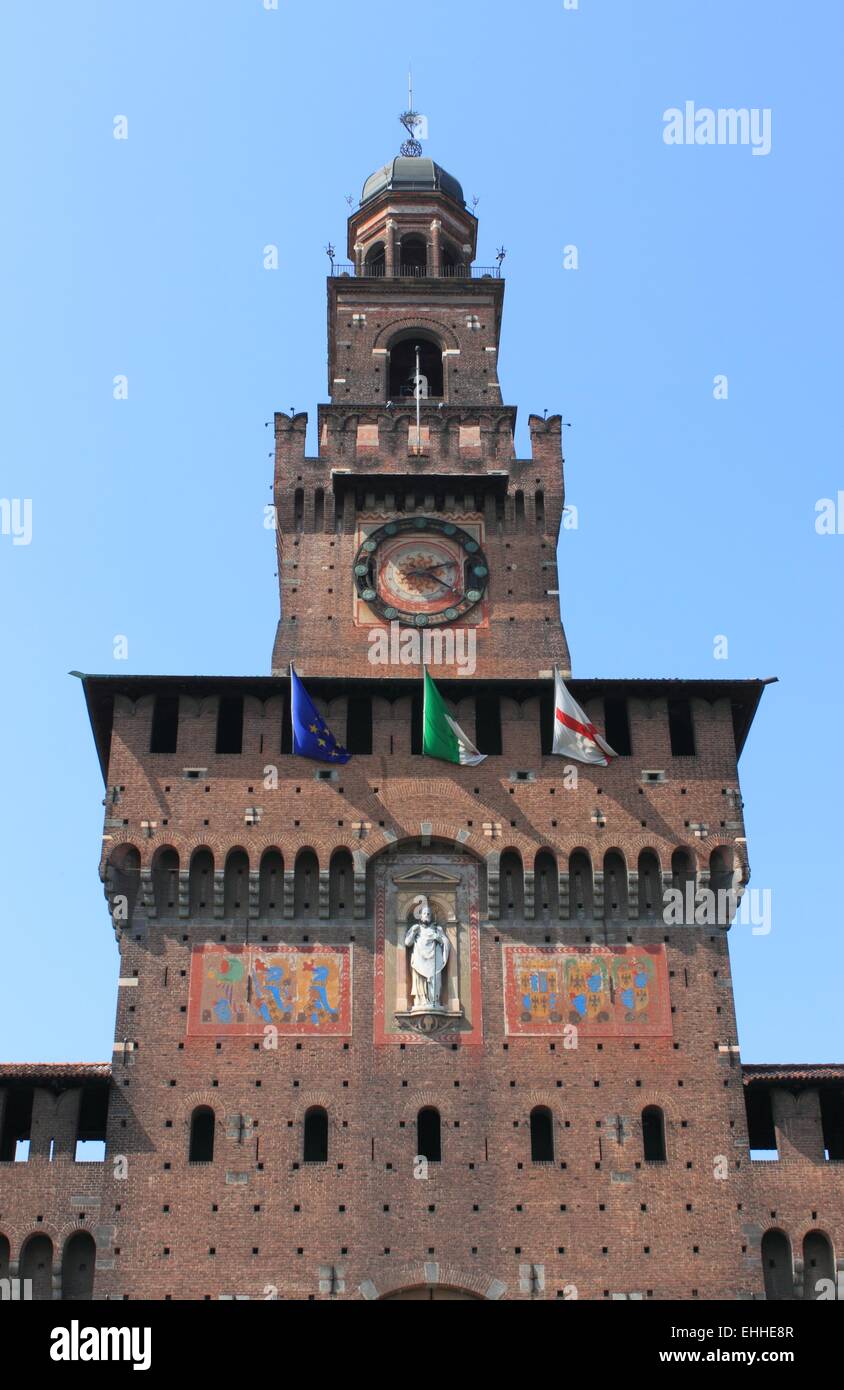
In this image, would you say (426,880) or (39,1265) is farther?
(426,880)

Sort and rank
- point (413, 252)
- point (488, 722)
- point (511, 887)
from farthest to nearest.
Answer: point (413, 252)
point (488, 722)
point (511, 887)

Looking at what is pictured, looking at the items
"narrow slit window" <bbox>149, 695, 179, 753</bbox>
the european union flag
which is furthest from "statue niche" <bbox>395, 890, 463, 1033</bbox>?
"narrow slit window" <bbox>149, 695, 179, 753</bbox>

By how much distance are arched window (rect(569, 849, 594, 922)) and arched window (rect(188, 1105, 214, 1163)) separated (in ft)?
25.0

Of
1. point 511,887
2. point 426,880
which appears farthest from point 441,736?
point 511,887

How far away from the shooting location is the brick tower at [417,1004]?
31.5 m

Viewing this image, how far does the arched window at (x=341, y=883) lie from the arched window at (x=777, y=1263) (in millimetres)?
9425

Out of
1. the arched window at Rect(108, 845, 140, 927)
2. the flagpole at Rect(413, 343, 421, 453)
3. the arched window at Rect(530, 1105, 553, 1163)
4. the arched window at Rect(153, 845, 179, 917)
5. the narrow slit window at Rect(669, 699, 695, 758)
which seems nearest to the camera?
the arched window at Rect(530, 1105, 553, 1163)

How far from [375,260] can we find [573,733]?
17.6m

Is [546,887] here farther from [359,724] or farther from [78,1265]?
[78,1265]

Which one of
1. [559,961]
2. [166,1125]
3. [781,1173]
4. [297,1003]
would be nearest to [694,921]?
[559,961]

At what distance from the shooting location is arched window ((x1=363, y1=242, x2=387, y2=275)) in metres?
47.4

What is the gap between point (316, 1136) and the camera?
32.6 meters

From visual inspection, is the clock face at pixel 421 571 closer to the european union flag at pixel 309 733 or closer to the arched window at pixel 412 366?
the european union flag at pixel 309 733

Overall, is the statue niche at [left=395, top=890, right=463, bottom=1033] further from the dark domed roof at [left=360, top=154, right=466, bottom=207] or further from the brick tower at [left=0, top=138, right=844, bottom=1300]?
the dark domed roof at [left=360, top=154, right=466, bottom=207]
